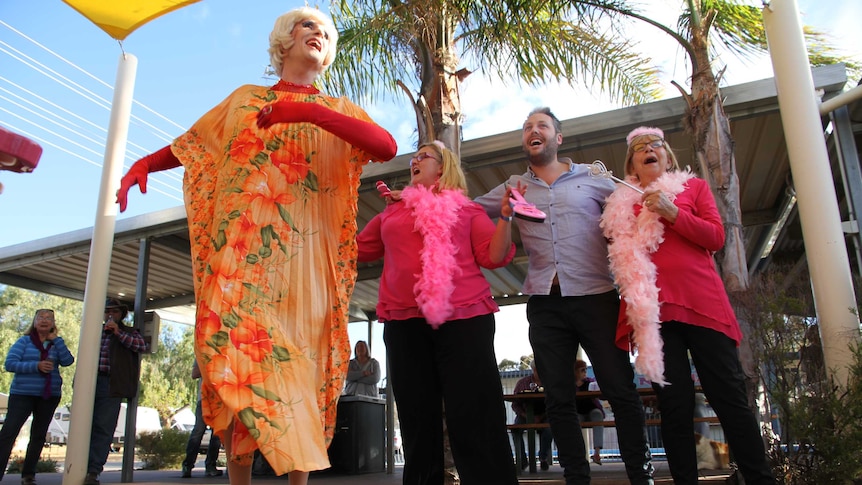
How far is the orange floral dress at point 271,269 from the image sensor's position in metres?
2.03

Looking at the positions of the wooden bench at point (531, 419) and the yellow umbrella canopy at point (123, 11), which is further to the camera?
the wooden bench at point (531, 419)

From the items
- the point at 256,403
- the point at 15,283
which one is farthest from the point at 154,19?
the point at 15,283

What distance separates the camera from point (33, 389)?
5.96 meters

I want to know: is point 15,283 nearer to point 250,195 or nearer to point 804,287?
point 250,195

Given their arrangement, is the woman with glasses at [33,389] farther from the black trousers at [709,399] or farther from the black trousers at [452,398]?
the black trousers at [709,399]

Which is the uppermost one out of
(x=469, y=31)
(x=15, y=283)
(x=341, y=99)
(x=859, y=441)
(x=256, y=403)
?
(x=469, y=31)

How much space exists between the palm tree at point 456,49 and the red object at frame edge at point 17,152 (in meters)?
4.00

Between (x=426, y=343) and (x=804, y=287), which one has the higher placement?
(x=804, y=287)

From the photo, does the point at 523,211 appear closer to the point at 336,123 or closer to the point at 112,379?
the point at 336,123

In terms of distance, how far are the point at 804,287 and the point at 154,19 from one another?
185 inches

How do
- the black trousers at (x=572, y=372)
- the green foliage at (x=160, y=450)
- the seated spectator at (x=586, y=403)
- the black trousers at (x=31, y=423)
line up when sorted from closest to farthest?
the black trousers at (x=572, y=372) → the black trousers at (x=31, y=423) → the seated spectator at (x=586, y=403) → the green foliage at (x=160, y=450)

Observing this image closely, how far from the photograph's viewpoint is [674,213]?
2.83m

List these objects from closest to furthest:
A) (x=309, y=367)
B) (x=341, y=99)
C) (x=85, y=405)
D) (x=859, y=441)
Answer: (x=309, y=367) → (x=341, y=99) → (x=859, y=441) → (x=85, y=405)

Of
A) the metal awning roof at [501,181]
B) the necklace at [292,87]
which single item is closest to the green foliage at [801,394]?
the metal awning roof at [501,181]
